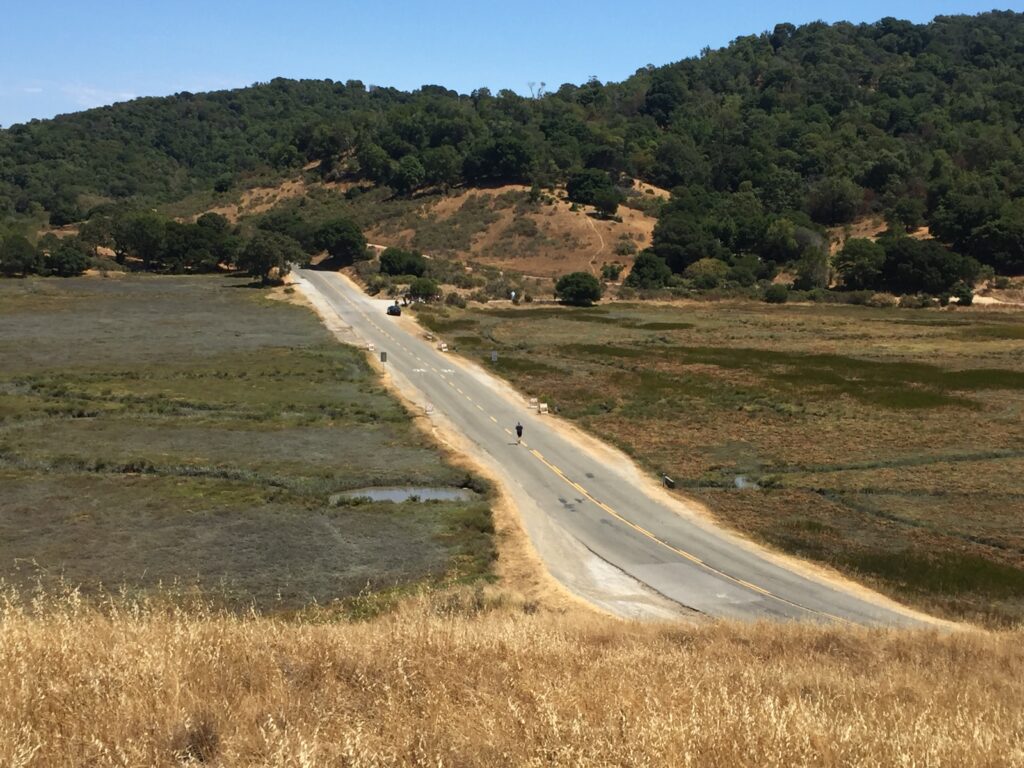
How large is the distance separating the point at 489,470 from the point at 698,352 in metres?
41.4

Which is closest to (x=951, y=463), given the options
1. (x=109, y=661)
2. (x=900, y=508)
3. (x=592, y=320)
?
(x=900, y=508)

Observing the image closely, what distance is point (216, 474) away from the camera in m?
38.3

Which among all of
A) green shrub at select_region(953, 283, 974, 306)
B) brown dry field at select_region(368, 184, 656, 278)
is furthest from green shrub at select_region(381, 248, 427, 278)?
green shrub at select_region(953, 283, 974, 306)

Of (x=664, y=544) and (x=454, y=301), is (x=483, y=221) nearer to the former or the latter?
(x=454, y=301)

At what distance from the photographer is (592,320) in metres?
98.1

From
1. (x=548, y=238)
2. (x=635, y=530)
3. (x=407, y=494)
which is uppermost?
(x=548, y=238)

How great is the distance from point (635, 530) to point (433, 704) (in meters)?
25.8

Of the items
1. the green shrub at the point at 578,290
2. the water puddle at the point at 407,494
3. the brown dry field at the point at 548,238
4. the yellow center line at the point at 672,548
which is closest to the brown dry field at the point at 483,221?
the brown dry field at the point at 548,238

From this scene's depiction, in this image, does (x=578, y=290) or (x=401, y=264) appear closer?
(x=578, y=290)

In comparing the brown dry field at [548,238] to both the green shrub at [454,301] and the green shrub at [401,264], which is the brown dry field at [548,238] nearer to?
the green shrub at [401,264]

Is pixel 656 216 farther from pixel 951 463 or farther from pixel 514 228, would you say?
pixel 951 463

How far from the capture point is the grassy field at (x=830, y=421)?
3177 centimetres

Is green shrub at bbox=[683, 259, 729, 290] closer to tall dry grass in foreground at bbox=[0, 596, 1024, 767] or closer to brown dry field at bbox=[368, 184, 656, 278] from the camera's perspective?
brown dry field at bbox=[368, 184, 656, 278]

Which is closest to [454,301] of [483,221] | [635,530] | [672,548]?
[483,221]
